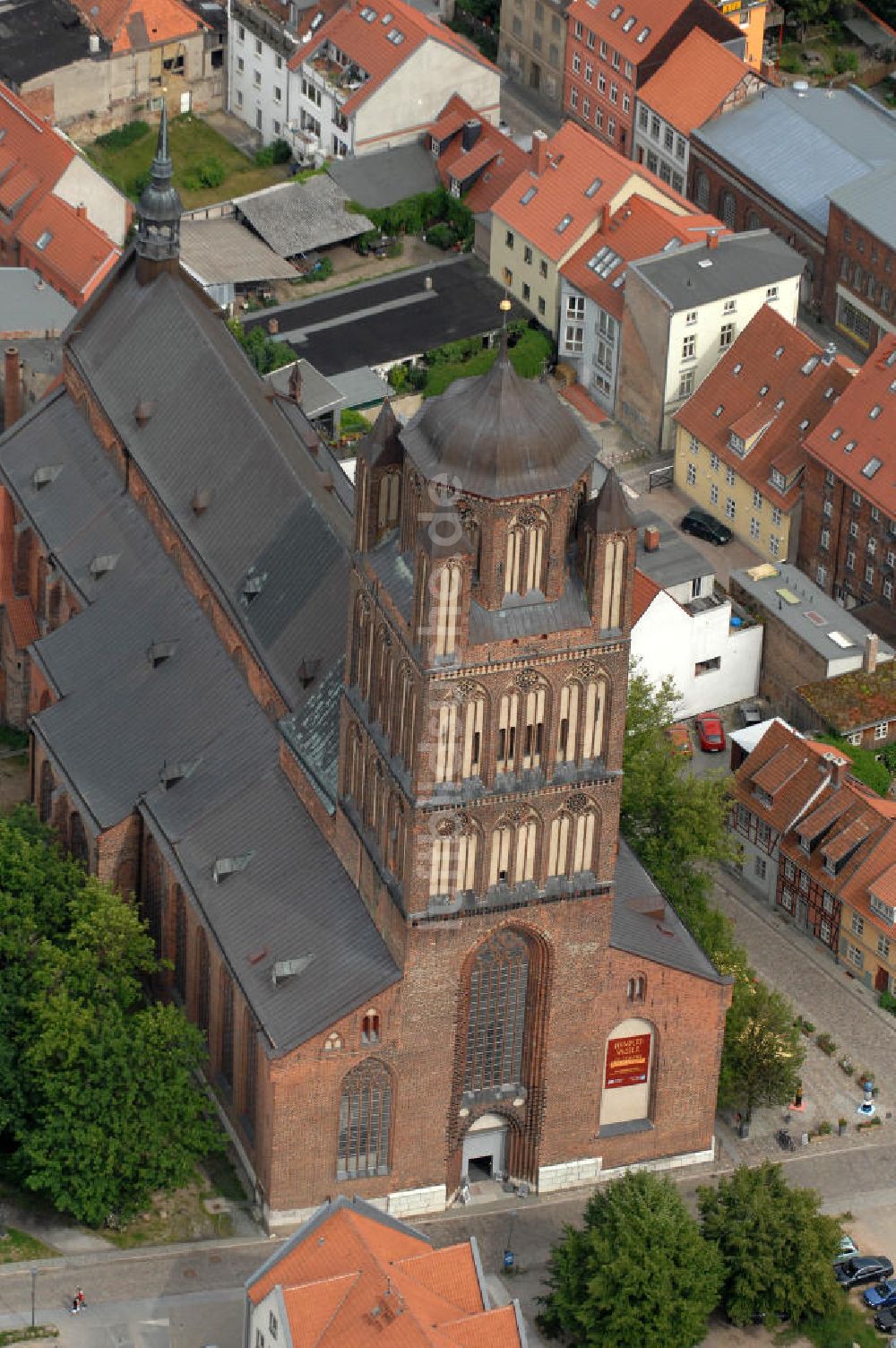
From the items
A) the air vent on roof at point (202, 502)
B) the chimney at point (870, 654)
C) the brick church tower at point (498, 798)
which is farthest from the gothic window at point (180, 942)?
the chimney at point (870, 654)

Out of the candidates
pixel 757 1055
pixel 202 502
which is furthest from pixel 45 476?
pixel 757 1055

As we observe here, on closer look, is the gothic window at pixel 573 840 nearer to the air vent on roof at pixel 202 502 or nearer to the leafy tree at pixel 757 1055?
the leafy tree at pixel 757 1055

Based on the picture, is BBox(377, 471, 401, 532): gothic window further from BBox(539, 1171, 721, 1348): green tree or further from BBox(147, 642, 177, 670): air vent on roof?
BBox(539, 1171, 721, 1348): green tree

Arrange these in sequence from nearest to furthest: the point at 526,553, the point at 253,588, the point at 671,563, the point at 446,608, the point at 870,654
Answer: the point at 446,608 < the point at 526,553 < the point at 253,588 < the point at 870,654 < the point at 671,563

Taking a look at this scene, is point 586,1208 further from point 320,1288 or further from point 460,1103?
point 320,1288

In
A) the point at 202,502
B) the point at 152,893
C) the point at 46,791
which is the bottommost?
the point at 152,893

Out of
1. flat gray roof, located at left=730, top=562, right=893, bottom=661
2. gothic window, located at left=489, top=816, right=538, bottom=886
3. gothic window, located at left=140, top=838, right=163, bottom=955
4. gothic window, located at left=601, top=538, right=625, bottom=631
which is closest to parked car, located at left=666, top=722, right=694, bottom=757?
flat gray roof, located at left=730, top=562, right=893, bottom=661

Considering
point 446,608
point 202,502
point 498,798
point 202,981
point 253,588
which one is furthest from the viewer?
point 202,502

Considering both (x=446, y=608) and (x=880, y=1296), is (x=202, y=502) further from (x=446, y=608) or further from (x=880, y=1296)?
(x=880, y=1296)
